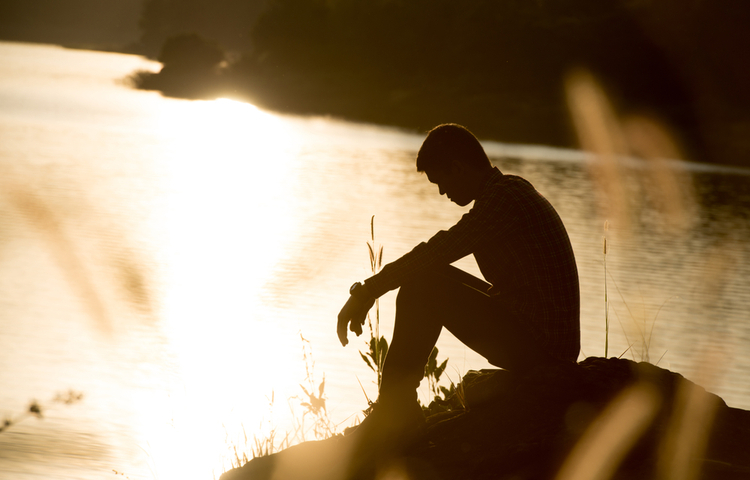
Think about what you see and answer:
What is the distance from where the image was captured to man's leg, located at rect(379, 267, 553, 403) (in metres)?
3.43

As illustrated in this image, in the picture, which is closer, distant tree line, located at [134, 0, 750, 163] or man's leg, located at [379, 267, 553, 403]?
man's leg, located at [379, 267, 553, 403]

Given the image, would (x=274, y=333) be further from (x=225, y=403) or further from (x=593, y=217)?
(x=593, y=217)

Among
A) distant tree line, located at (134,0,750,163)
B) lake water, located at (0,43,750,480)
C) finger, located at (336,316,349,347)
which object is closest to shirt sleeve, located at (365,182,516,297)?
finger, located at (336,316,349,347)

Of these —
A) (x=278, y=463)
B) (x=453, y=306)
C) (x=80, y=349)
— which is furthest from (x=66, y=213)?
(x=453, y=306)

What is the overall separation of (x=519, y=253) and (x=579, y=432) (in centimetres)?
78

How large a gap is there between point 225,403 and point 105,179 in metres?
12.7

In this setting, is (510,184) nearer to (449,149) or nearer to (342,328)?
(449,149)

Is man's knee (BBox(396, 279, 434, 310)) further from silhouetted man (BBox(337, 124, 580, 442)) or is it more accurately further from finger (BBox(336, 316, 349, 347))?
finger (BBox(336, 316, 349, 347))

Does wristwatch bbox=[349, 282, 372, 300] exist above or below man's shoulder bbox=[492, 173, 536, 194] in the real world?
below

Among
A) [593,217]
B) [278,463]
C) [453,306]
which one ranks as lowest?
[593,217]

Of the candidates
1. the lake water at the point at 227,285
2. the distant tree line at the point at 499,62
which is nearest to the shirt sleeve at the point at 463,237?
the lake water at the point at 227,285

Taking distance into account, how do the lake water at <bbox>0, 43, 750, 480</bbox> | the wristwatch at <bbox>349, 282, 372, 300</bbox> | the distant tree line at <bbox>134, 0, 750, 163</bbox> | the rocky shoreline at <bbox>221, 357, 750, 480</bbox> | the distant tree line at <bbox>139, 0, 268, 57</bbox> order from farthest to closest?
the distant tree line at <bbox>139, 0, 268, 57</bbox> < the distant tree line at <bbox>134, 0, 750, 163</bbox> < the lake water at <bbox>0, 43, 750, 480</bbox> < the wristwatch at <bbox>349, 282, 372, 300</bbox> < the rocky shoreline at <bbox>221, 357, 750, 480</bbox>

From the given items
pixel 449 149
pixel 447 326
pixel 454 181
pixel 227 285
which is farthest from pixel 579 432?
pixel 227 285

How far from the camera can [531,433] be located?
358 cm
